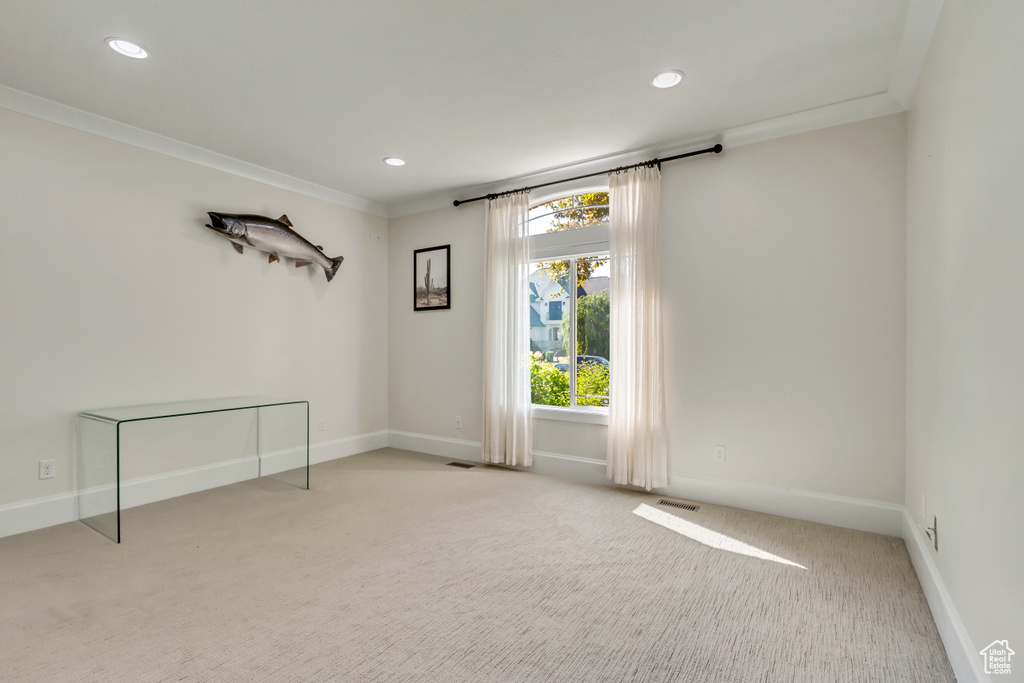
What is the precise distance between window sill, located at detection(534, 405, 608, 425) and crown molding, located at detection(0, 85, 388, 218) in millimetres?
2919

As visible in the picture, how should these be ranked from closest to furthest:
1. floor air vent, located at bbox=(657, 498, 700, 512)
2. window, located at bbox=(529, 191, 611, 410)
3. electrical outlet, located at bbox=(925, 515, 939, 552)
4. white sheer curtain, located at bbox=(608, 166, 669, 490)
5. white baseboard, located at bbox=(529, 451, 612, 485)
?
electrical outlet, located at bbox=(925, 515, 939, 552) < floor air vent, located at bbox=(657, 498, 700, 512) < white sheer curtain, located at bbox=(608, 166, 669, 490) < white baseboard, located at bbox=(529, 451, 612, 485) < window, located at bbox=(529, 191, 611, 410)

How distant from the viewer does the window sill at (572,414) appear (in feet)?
13.5

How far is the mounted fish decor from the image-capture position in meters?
3.94

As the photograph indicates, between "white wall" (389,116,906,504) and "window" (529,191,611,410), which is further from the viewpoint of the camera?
"window" (529,191,611,410)

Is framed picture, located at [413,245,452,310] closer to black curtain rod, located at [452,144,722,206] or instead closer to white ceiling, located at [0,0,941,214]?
black curtain rod, located at [452,144,722,206]

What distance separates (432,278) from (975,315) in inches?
169

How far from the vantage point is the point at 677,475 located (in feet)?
12.0

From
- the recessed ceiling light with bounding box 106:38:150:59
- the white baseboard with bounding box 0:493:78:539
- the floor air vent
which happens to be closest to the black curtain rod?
the floor air vent

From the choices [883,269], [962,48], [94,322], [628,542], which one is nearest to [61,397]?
[94,322]

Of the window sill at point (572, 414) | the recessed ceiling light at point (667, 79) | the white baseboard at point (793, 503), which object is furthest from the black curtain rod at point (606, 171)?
the white baseboard at point (793, 503)

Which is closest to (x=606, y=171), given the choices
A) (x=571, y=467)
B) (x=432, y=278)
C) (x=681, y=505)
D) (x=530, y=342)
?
(x=530, y=342)

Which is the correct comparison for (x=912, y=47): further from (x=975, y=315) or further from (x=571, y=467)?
(x=571, y=467)

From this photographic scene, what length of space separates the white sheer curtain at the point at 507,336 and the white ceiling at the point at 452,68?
0.84 metres

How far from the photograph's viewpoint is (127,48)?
248cm
